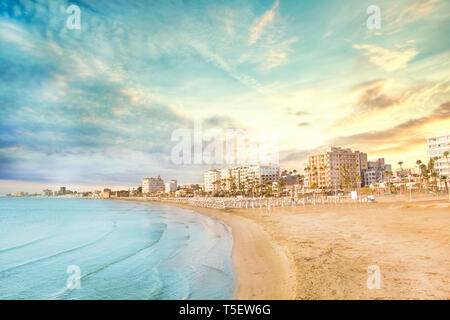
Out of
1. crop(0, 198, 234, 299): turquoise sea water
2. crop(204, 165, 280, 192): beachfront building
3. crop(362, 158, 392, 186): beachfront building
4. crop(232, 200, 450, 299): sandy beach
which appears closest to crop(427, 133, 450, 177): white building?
crop(362, 158, 392, 186): beachfront building

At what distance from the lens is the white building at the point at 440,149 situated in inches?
3420

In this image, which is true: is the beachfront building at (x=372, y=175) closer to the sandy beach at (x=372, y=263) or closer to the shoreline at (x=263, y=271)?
the sandy beach at (x=372, y=263)

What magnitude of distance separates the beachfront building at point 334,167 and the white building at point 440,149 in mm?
26656

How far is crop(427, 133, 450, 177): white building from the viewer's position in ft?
285

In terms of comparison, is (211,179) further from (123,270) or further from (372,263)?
(372,263)

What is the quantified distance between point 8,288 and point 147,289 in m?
6.50

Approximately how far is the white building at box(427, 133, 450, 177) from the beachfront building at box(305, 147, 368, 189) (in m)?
26.7

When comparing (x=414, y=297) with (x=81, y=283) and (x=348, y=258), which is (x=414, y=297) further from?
(x=81, y=283)

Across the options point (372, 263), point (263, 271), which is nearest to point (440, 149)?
point (372, 263)

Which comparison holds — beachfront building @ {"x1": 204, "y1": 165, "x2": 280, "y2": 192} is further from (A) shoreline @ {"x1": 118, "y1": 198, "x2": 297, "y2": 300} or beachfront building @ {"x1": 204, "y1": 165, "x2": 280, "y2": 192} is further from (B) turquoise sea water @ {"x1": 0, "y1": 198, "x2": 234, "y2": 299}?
(A) shoreline @ {"x1": 118, "y1": 198, "x2": 297, "y2": 300}

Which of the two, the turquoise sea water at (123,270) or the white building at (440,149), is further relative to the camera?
the white building at (440,149)

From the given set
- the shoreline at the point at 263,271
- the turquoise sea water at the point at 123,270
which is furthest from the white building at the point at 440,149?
the shoreline at the point at 263,271

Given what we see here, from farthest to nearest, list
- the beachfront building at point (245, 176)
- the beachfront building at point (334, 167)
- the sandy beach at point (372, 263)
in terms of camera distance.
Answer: the beachfront building at point (245, 176) < the beachfront building at point (334, 167) < the sandy beach at point (372, 263)

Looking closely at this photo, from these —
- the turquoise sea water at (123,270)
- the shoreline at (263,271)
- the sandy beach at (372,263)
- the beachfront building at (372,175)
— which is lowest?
the turquoise sea water at (123,270)
